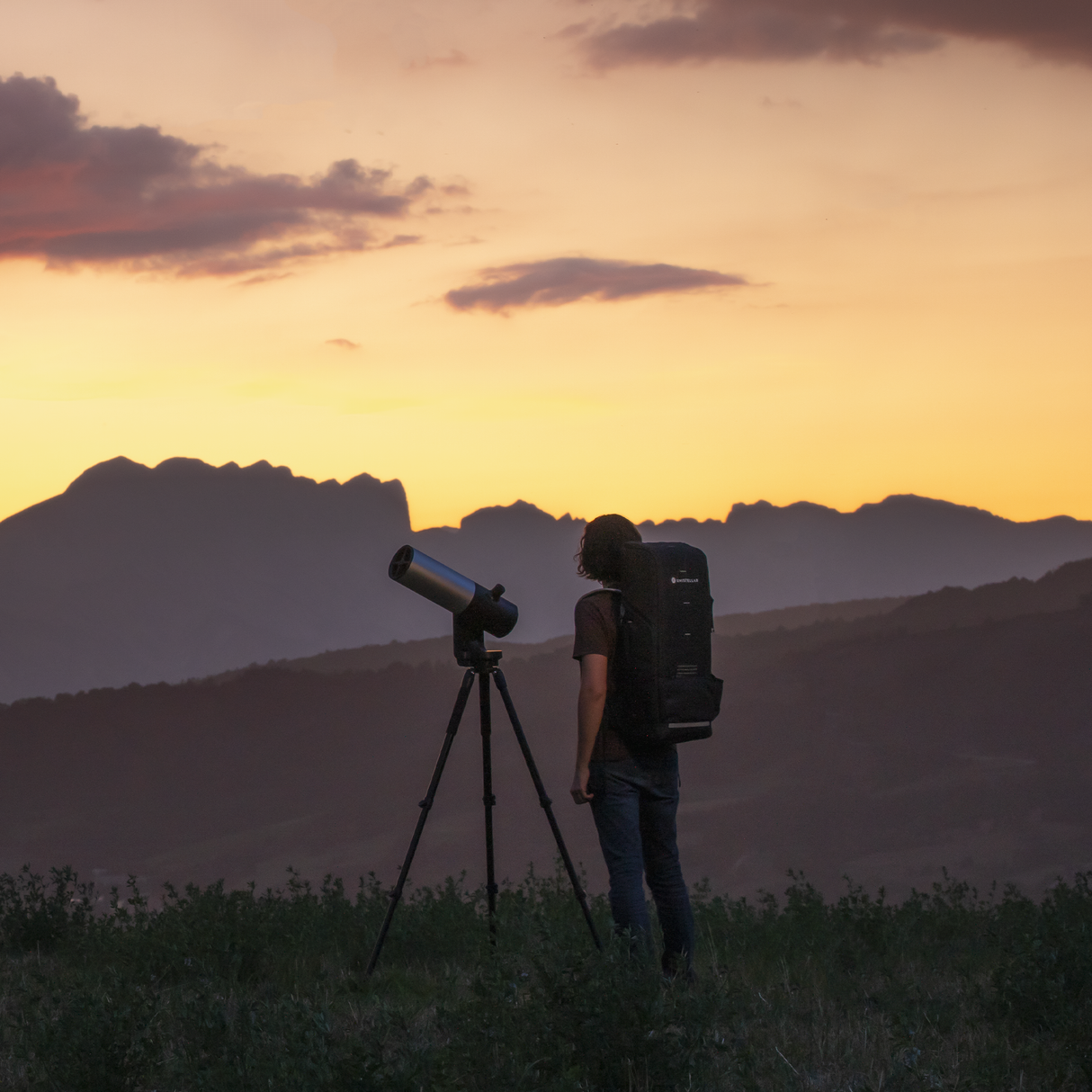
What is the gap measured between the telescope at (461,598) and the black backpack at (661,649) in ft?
2.78

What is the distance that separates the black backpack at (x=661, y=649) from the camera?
474 cm

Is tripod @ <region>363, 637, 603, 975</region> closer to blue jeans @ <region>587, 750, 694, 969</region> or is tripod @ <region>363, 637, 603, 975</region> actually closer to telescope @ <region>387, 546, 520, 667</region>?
telescope @ <region>387, 546, 520, 667</region>

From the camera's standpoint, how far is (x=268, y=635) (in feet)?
226

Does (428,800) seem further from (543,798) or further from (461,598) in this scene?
(461,598)

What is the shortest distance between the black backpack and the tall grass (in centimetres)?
93

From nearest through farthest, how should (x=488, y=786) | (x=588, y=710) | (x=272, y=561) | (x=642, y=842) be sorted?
(x=588, y=710), (x=642, y=842), (x=488, y=786), (x=272, y=561)

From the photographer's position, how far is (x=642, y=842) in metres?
5.10

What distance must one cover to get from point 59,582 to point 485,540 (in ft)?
111

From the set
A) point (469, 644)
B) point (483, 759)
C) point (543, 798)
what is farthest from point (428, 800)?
point (469, 644)

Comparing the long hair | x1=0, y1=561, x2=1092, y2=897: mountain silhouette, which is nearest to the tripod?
the long hair

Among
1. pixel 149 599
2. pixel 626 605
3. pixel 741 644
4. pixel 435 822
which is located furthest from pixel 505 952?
pixel 149 599

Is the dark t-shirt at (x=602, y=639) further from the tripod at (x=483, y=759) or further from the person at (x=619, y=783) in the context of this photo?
the tripod at (x=483, y=759)

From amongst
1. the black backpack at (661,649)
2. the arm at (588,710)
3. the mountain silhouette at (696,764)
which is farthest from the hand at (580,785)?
the mountain silhouette at (696,764)

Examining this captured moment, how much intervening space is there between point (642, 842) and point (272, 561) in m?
87.9
